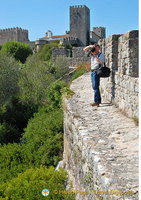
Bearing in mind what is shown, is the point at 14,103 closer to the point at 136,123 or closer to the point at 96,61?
the point at 96,61

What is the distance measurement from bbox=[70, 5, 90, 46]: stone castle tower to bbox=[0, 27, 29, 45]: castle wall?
1748 cm

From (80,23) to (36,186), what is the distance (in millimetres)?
44426

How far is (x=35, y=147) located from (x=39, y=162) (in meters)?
1.00

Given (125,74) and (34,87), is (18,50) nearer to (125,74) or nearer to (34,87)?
(34,87)

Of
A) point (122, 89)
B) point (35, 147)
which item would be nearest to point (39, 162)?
point (35, 147)

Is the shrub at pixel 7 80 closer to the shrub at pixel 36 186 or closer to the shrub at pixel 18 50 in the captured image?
the shrub at pixel 36 186

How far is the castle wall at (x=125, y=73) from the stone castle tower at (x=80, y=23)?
4114 cm

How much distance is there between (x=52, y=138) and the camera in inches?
361

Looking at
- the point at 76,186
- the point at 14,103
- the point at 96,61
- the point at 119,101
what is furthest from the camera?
the point at 14,103

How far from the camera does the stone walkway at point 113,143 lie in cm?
238

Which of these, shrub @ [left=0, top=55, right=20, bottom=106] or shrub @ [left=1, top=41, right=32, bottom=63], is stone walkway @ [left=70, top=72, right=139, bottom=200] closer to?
shrub @ [left=0, top=55, right=20, bottom=106]

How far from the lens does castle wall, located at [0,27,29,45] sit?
58.5m

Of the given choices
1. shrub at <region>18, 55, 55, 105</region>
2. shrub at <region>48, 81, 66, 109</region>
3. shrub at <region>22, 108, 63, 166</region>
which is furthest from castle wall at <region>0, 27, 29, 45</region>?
shrub at <region>22, 108, 63, 166</region>

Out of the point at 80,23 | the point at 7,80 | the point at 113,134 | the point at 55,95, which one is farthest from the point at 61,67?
the point at 80,23
